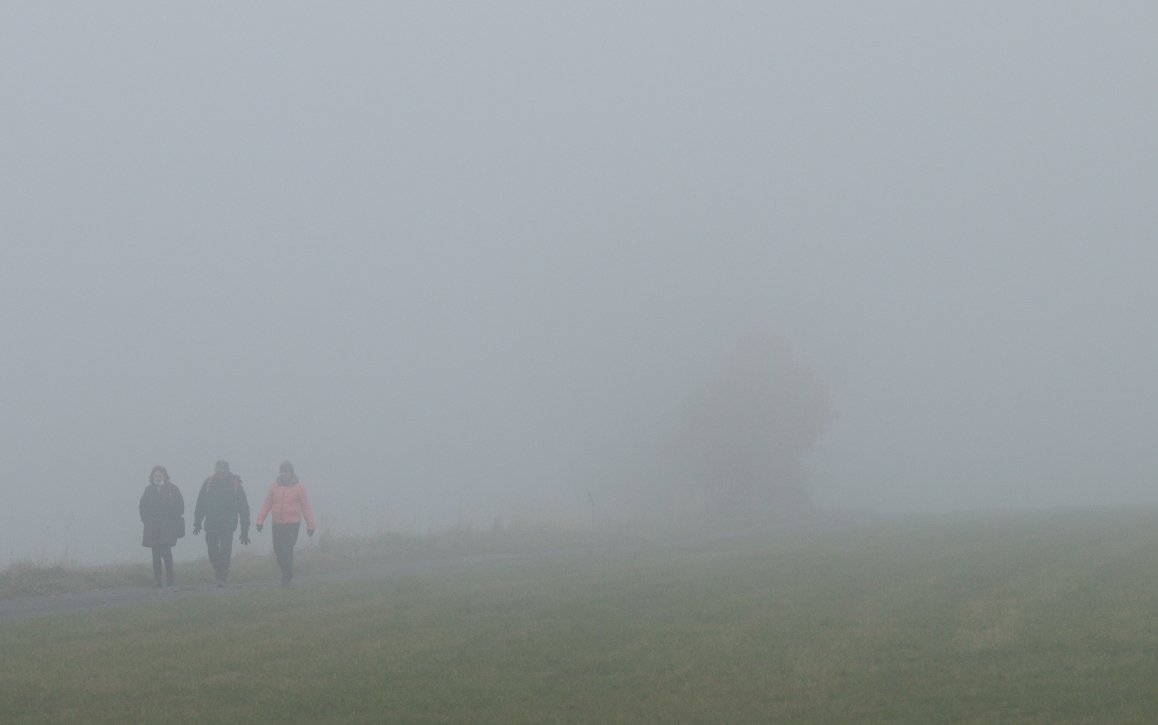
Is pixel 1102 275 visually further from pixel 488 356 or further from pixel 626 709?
pixel 626 709

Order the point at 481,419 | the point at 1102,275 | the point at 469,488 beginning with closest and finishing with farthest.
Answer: the point at 469,488 → the point at 481,419 → the point at 1102,275

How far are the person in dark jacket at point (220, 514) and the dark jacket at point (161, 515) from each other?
34 centimetres

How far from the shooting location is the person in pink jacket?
82.9ft

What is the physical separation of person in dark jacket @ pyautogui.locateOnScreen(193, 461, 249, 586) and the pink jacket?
837 mm

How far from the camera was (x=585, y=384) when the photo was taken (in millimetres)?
120812

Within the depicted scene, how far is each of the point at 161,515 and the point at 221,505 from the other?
1070mm

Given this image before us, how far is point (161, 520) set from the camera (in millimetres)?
25656

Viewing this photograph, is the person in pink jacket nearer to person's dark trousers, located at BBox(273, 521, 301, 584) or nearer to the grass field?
person's dark trousers, located at BBox(273, 521, 301, 584)

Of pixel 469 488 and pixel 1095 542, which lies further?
pixel 469 488

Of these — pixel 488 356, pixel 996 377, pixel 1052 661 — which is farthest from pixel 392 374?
pixel 1052 661

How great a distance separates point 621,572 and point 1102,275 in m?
172

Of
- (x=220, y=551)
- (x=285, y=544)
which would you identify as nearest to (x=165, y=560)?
(x=220, y=551)

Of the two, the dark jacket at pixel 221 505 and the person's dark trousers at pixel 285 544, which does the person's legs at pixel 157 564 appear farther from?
the person's dark trousers at pixel 285 544

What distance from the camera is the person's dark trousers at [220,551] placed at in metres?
25.8
